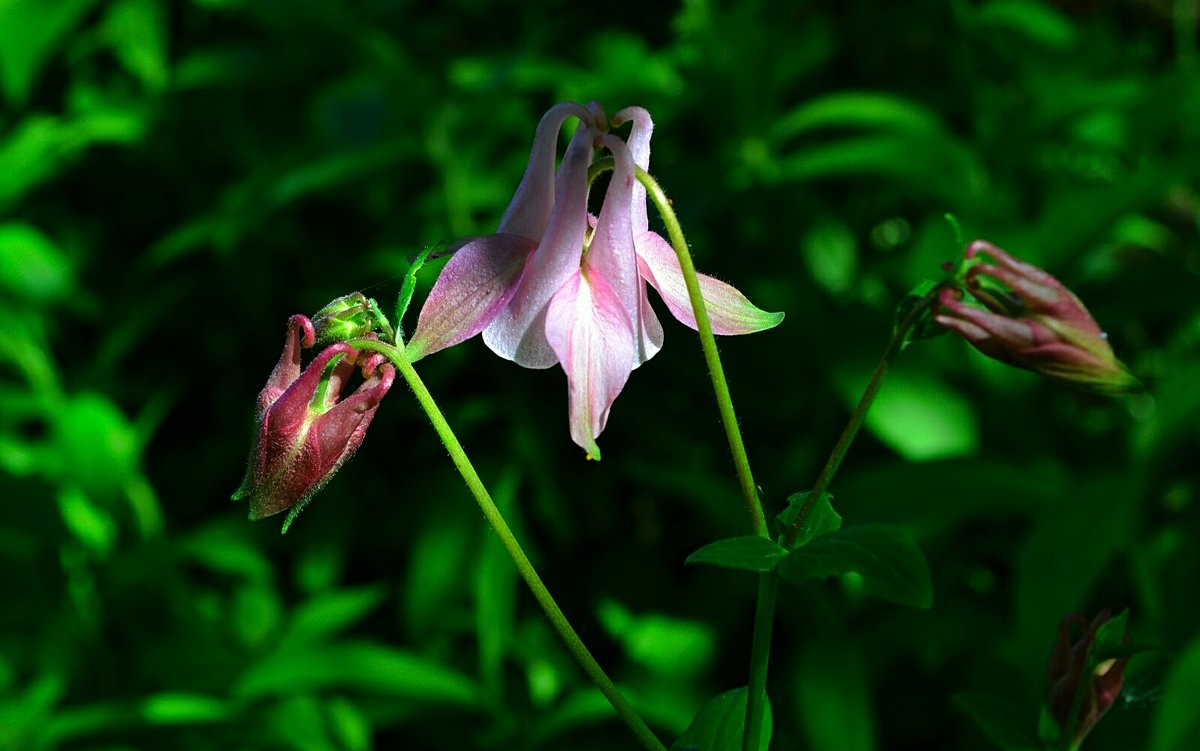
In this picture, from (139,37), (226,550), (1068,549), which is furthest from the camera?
(139,37)

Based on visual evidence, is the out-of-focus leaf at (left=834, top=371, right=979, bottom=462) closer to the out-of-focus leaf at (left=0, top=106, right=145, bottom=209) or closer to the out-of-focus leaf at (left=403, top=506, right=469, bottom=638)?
the out-of-focus leaf at (left=403, top=506, right=469, bottom=638)

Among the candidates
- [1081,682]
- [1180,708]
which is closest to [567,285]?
[1081,682]

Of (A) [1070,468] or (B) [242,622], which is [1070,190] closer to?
(A) [1070,468]

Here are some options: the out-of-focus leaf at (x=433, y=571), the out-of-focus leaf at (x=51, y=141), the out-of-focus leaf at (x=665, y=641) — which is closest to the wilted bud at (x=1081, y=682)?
the out-of-focus leaf at (x=665, y=641)

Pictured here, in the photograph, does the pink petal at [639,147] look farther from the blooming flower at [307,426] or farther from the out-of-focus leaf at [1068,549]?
the out-of-focus leaf at [1068,549]

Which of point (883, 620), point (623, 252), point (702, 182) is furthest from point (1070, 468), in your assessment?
point (623, 252)

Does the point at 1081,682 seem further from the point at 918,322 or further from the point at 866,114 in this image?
the point at 866,114
